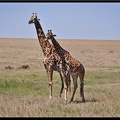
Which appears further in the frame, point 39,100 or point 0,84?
point 0,84

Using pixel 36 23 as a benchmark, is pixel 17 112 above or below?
below

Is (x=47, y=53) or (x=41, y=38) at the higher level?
(x=41, y=38)

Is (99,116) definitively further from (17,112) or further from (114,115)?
(17,112)

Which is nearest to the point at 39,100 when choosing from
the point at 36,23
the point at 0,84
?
the point at 36,23

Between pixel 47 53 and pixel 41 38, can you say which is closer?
pixel 47 53

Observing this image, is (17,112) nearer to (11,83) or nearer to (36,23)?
(36,23)

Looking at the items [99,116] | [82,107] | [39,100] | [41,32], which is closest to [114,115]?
[99,116]

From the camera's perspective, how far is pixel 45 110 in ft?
30.8

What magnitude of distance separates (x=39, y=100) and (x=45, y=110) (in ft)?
7.03

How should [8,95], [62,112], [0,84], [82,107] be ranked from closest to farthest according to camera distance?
[62,112], [82,107], [8,95], [0,84]

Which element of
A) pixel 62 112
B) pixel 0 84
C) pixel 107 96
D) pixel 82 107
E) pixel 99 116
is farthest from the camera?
pixel 0 84

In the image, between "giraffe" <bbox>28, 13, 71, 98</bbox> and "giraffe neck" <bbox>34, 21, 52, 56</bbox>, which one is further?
"giraffe neck" <bbox>34, 21, 52, 56</bbox>

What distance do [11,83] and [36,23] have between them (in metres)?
4.37

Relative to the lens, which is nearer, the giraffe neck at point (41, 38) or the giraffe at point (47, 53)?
the giraffe at point (47, 53)
